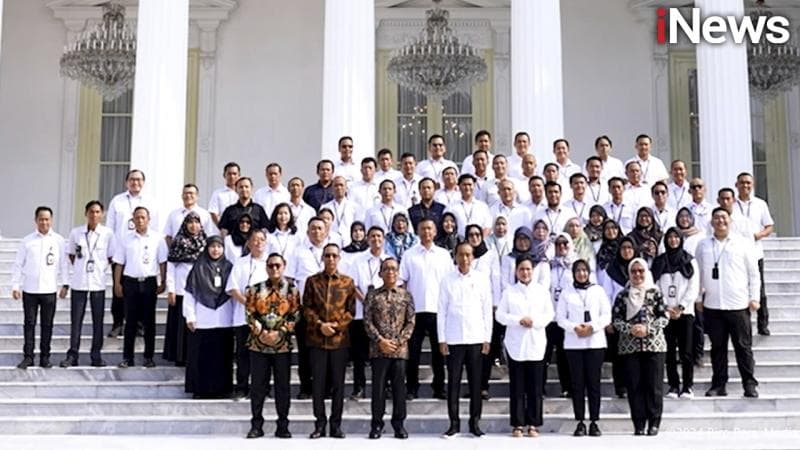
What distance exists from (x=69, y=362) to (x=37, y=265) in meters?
1.05

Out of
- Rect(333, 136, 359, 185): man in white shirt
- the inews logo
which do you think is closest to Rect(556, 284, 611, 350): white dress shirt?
Rect(333, 136, 359, 185): man in white shirt

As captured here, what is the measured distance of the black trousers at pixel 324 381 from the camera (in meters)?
8.30

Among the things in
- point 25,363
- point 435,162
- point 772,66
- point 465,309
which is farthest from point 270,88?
point 465,309

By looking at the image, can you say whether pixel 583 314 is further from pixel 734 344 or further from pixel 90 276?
pixel 90 276

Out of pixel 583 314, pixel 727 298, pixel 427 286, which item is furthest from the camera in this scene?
pixel 727 298

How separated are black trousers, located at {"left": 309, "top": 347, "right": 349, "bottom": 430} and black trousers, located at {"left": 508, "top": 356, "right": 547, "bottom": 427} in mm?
1518

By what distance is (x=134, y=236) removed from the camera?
32.0ft

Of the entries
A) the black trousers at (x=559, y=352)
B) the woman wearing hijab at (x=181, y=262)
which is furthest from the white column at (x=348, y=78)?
the black trousers at (x=559, y=352)

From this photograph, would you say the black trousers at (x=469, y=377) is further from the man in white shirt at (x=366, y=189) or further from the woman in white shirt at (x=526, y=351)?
the man in white shirt at (x=366, y=189)

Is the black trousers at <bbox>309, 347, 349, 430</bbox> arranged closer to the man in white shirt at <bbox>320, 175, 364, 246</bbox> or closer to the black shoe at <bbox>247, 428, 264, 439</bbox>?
the black shoe at <bbox>247, 428, 264, 439</bbox>

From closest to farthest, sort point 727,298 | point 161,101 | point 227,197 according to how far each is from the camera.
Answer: point 727,298 → point 227,197 → point 161,101

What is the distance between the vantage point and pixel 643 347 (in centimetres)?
834

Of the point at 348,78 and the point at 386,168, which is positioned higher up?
the point at 348,78

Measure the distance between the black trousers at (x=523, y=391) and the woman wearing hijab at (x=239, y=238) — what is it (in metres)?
2.90
